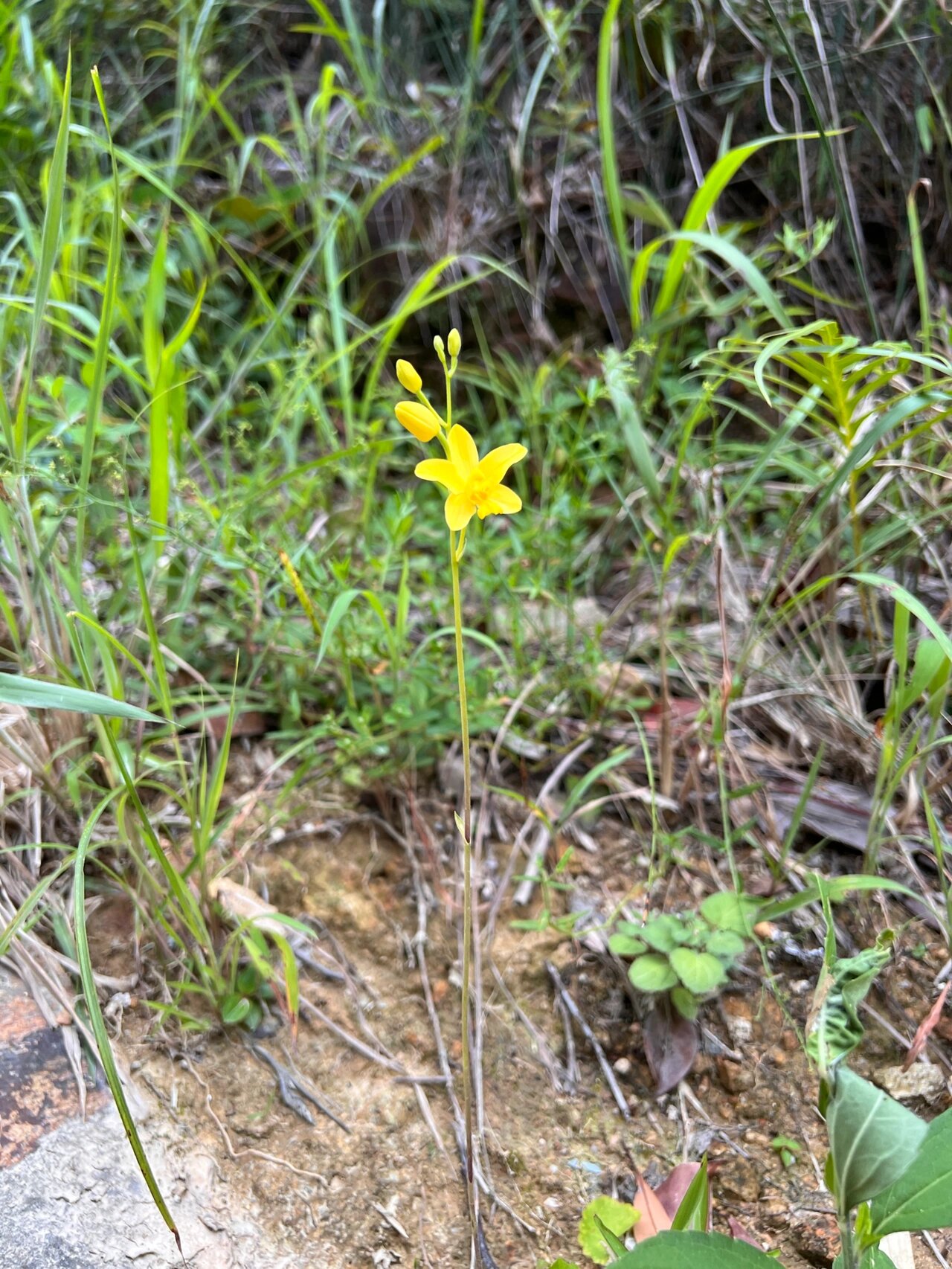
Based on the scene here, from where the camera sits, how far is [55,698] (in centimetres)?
91

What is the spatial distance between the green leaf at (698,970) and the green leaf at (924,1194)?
1.02 ft

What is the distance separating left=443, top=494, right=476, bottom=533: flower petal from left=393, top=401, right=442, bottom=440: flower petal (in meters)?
0.07

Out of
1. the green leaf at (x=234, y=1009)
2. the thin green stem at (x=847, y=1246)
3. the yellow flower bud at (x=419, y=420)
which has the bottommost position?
the green leaf at (x=234, y=1009)

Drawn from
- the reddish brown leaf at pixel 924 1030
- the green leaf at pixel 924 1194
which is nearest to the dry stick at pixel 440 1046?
the green leaf at pixel 924 1194

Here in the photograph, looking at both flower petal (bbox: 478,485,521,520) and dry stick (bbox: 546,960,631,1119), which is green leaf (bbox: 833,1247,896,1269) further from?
flower petal (bbox: 478,485,521,520)

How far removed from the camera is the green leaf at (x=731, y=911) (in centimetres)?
126

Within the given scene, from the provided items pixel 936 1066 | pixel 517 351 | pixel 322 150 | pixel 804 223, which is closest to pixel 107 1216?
pixel 936 1066

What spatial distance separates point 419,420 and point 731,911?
0.84m

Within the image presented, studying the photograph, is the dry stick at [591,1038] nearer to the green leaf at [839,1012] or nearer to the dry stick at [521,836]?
the dry stick at [521,836]

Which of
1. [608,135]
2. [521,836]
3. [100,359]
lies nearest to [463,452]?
[100,359]

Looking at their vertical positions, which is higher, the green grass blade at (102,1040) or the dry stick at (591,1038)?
the green grass blade at (102,1040)

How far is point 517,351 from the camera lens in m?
2.27

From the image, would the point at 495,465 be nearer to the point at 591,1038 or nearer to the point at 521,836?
the point at 521,836

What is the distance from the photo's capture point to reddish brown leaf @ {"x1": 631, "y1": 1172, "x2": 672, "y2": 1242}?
42.2 inches
